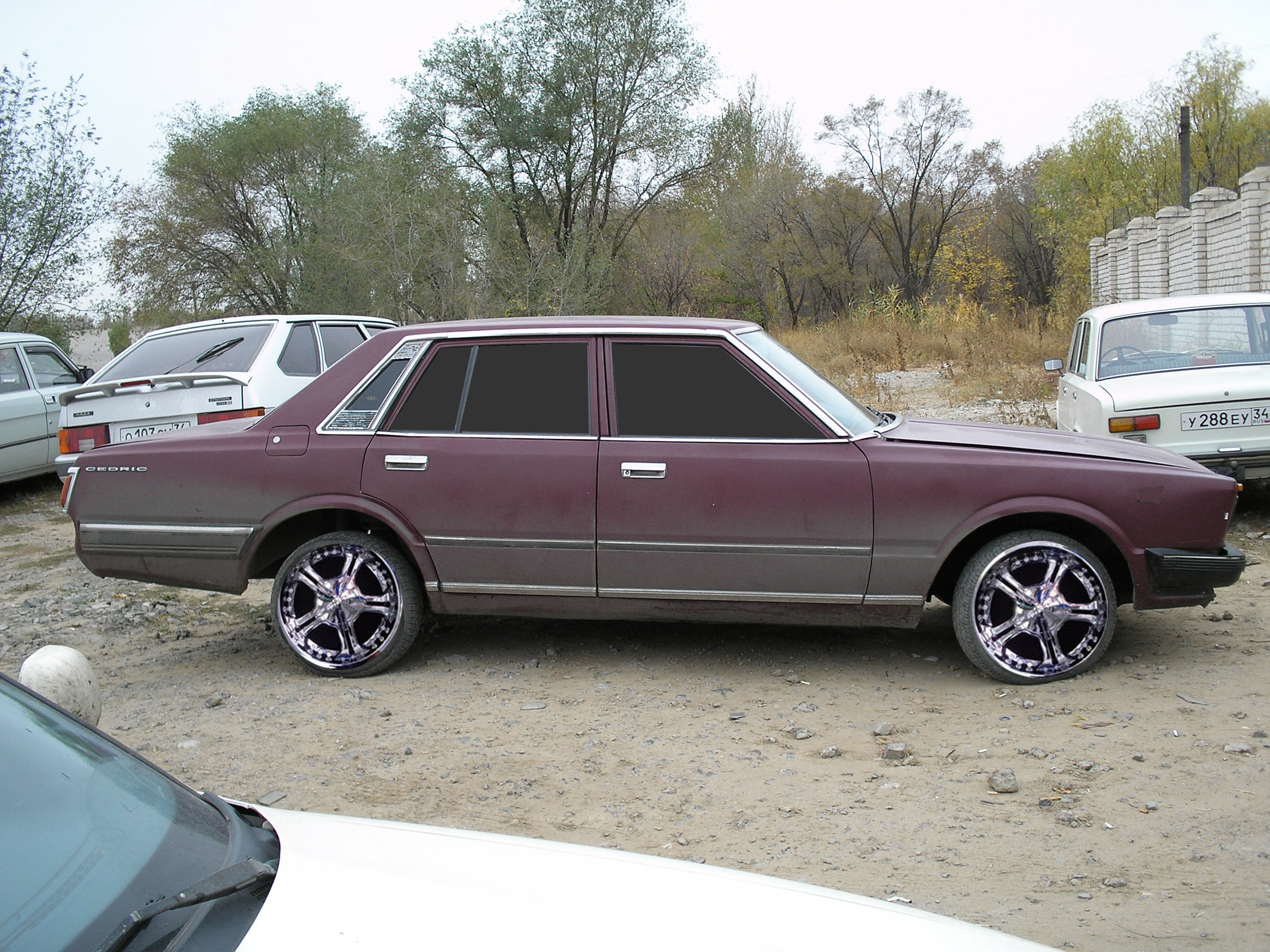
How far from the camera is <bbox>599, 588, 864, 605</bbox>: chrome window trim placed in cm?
477

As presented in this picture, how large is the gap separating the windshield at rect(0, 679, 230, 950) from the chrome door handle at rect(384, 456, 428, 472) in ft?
9.98

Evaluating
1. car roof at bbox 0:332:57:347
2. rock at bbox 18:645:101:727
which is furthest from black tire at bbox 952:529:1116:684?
car roof at bbox 0:332:57:347

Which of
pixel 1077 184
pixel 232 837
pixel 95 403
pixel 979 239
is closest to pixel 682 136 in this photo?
pixel 979 239

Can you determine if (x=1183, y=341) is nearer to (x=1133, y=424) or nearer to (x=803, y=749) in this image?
(x=1133, y=424)

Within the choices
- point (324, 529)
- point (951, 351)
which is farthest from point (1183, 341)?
point (951, 351)

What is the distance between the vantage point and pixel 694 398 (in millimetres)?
4977

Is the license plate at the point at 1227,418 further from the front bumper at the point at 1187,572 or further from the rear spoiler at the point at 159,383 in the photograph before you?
the rear spoiler at the point at 159,383

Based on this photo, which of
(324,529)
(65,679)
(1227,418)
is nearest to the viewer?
(65,679)

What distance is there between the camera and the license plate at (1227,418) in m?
7.35

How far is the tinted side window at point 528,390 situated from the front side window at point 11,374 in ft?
28.0

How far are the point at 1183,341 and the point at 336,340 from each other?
7.22 metres

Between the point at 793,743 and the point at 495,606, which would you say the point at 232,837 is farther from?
the point at 495,606

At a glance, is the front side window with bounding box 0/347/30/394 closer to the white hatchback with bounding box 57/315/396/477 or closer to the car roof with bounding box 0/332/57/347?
the car roof with bounding box 0/332/57/347

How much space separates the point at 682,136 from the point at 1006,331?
1520 centimetres
